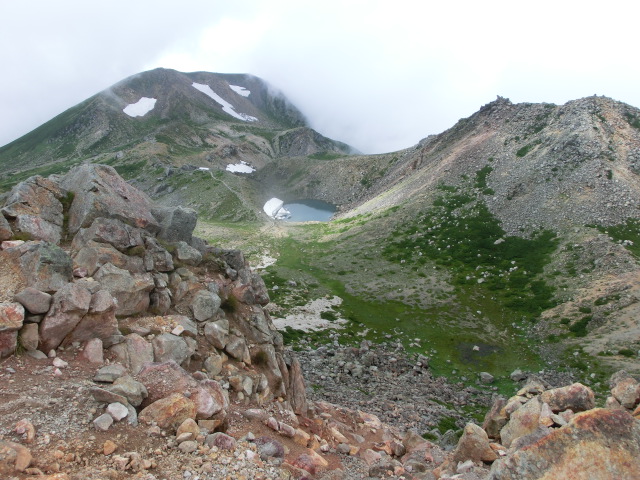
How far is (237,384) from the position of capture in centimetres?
1625

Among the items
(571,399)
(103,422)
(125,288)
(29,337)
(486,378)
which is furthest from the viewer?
(486,378)

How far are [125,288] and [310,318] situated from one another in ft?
121

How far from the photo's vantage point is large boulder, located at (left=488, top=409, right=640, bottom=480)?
402 inches

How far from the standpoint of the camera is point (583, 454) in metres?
10.5

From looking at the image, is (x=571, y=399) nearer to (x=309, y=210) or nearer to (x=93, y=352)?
(x=93, y=352)

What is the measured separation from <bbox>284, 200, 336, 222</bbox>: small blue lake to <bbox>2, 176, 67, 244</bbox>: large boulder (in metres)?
122

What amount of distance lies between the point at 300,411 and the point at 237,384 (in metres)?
4.82

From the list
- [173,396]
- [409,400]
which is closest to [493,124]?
[409,400]

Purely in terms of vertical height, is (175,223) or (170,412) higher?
(175,223)

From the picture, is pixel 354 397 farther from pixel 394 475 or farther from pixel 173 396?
pixel 173 396

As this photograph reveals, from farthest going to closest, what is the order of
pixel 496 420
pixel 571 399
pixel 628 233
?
pixel 628 233 < pixel 496 420 < pixel 571 399

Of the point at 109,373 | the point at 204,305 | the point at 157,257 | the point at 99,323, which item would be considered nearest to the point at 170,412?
the point at 109,373

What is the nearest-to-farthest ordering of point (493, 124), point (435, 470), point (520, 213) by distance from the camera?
point (435, 470), point (520, 213), point (493, 124)

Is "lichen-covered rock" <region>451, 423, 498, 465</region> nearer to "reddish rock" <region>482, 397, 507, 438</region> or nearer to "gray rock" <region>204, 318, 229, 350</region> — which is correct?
"reddish rock" <region>482, 397, 507, 438</region>
